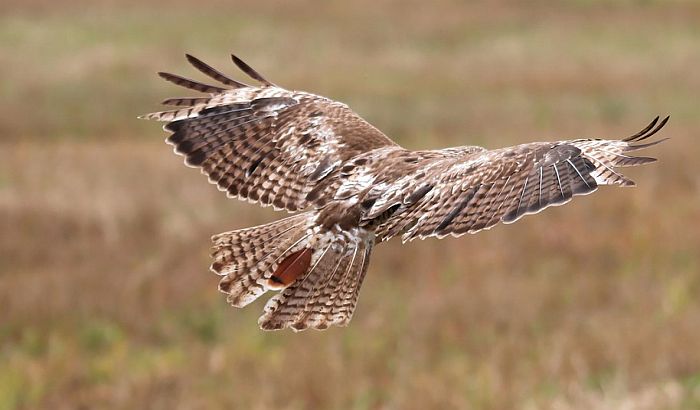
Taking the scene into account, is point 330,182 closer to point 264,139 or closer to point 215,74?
point 264,139

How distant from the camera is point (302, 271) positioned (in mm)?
4270

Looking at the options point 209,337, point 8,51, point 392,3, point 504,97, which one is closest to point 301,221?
point 209,337

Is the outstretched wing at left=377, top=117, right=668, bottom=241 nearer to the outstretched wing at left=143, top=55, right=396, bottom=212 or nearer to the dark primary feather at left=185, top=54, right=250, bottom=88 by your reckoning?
the outstretched wing at left=143, top=55, right=396, bottom=212

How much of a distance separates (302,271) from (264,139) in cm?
94

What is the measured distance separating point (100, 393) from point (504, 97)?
675 inches

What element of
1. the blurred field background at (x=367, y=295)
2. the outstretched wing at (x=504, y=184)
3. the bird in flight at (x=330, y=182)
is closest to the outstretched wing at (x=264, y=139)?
the bird in flight at (x=330, y=182)

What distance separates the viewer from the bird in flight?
3828mm

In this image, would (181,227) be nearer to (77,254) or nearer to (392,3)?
(77,254)

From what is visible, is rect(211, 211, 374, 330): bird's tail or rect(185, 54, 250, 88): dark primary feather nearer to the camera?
rect(211, 211, 374, 330): bird's tail

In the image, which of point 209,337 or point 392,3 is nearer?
point 209,337

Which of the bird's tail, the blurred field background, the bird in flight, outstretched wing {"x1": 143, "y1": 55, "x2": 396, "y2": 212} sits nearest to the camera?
the bird in flight

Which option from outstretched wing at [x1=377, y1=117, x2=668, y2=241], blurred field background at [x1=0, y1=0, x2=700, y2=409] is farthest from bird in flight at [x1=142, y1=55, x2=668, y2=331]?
blurred field background at [x1=0, y1=0, x2=700, y2=409]

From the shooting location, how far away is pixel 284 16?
38219 mm

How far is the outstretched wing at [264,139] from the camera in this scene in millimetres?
4766
